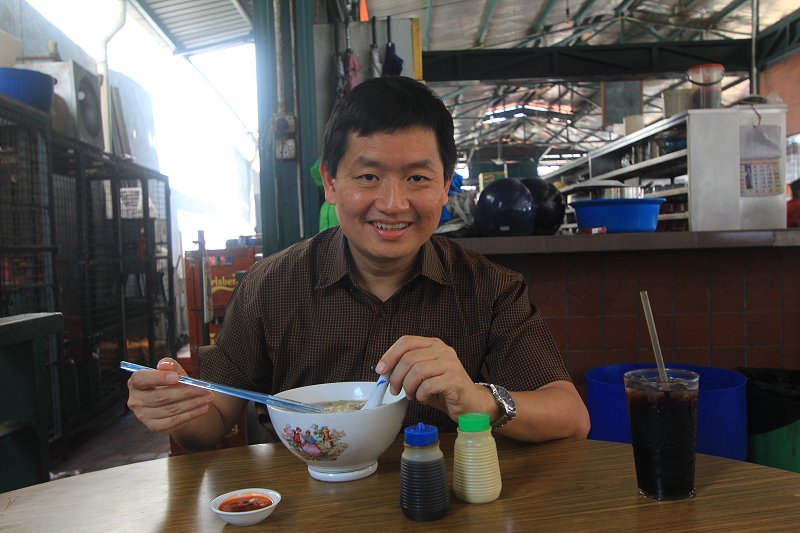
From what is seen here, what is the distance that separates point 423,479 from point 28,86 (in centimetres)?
419

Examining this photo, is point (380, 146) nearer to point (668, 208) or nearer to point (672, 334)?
point (672, 334)

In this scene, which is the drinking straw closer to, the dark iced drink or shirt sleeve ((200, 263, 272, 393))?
the dark iced drink

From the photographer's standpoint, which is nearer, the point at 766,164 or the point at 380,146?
the point at 380,146

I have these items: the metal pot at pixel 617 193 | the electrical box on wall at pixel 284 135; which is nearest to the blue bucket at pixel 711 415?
the electrical box on wall at pixel 284 135

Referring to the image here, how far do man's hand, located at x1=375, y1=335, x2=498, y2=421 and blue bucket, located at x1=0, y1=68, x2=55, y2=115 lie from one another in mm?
3884

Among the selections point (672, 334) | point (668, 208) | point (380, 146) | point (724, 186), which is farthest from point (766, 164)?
point (380, 146)

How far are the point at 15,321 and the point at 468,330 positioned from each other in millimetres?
1355

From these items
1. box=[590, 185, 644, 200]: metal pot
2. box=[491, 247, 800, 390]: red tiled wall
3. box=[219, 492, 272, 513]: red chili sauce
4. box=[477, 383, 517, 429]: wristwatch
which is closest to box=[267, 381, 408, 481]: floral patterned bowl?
box=[219, 492, 272, 513]: red chili sauce

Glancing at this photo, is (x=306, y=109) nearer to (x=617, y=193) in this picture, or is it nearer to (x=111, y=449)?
(x=617, y=193)

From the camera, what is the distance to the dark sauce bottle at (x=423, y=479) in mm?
874

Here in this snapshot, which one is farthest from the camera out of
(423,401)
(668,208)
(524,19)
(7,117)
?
(524,19)

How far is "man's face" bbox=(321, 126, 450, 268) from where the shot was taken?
1352mm

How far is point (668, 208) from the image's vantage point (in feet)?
18.1

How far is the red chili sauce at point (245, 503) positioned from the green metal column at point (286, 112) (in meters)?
2.27
